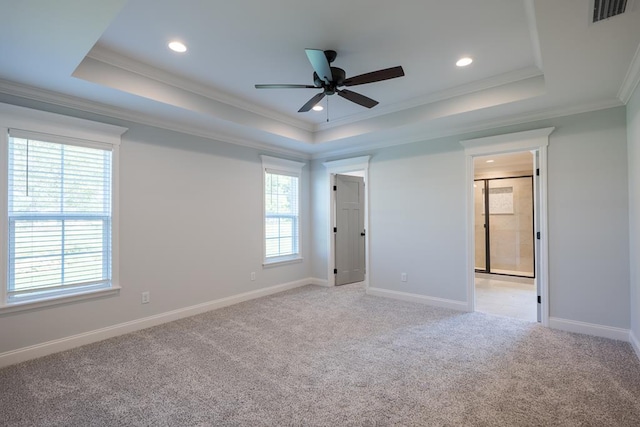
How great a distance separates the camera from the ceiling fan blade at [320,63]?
2.34 meters

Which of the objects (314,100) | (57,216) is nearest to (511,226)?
(314,100)

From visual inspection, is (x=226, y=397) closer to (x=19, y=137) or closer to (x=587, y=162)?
(x=19, y=137)

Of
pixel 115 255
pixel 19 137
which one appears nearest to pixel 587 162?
pixel 115 255

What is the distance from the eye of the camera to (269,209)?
530cm

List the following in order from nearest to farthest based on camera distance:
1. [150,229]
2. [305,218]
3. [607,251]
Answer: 1. [607,251]
2. [150,229]
3. [305,218]

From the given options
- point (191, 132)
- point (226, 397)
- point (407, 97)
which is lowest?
point (226, 397)

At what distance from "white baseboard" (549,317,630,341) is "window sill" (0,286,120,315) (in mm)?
4885

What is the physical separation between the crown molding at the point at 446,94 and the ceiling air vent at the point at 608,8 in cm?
128

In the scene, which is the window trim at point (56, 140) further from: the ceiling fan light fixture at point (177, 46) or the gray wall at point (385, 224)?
the ceiling fan light fixture at point (177, 46)

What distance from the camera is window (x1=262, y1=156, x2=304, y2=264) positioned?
5.25 m

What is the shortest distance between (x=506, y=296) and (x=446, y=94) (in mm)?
3416

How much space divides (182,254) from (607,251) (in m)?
4.83

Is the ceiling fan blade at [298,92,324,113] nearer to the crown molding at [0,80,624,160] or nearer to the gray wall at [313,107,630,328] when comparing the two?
the crown molding at [0,80,624,160]

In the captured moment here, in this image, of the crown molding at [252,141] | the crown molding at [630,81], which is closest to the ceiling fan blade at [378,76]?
the crown molding at [630,81]
